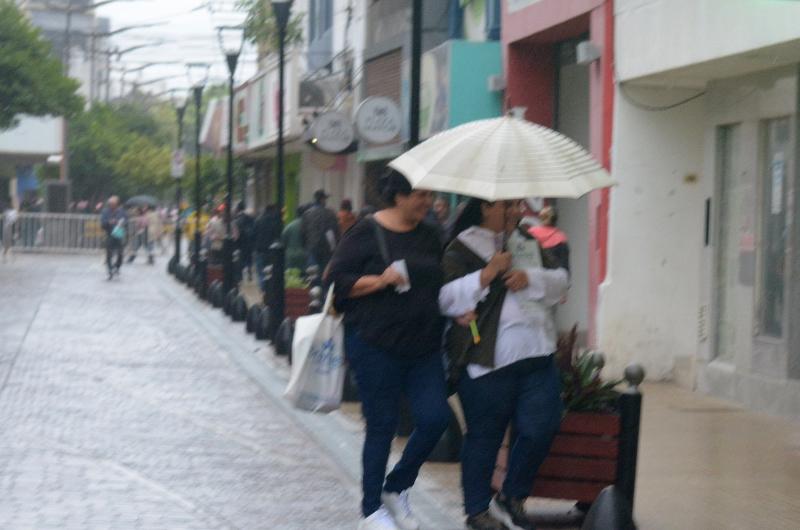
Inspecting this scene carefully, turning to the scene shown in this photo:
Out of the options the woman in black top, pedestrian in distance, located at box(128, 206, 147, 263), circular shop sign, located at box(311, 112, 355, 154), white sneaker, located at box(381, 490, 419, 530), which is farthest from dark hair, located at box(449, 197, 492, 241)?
pedestrian in distance, located at box(128, 206, 147, 263)

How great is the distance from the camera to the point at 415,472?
326 inches

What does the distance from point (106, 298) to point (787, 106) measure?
17.2 metres

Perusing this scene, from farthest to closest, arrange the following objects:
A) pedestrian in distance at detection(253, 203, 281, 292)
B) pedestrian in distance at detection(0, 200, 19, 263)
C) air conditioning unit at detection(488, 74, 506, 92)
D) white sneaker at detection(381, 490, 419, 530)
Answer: pedestrian in distance at detection(0, 200, 19, 263), pedestrian in distance at detection(253, 203, 281, 292), air conditioning unit at detection(488, 74, 506, 92), white sneaker at detection(381, 490, 419, 530)

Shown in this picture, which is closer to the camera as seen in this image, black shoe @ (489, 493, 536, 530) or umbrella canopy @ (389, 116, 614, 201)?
umbrella canopy @ (389, 116, 614, 201)

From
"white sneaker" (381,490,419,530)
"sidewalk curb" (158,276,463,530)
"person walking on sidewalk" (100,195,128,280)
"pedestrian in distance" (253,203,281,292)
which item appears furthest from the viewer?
"person walking on sidewalk" (100,195,128,280)

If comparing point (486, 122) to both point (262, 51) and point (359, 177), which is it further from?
point (262, 51)

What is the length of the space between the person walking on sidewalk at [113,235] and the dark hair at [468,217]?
27.4m

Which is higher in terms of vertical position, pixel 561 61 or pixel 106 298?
pixel 561 61

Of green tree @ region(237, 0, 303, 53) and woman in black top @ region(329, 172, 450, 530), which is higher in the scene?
green tree @ region(237, 0, 303, 53)

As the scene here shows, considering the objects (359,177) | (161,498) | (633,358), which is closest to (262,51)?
(359,177)

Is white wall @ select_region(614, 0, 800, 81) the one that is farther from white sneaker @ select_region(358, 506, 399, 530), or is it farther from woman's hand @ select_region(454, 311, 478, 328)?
white sneaker @ select_region(358, 506, 399, 530)

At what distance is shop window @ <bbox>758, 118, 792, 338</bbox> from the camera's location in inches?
539

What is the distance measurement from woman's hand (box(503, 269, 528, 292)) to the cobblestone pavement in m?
1.69

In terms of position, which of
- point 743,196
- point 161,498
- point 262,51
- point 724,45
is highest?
point 262,51
